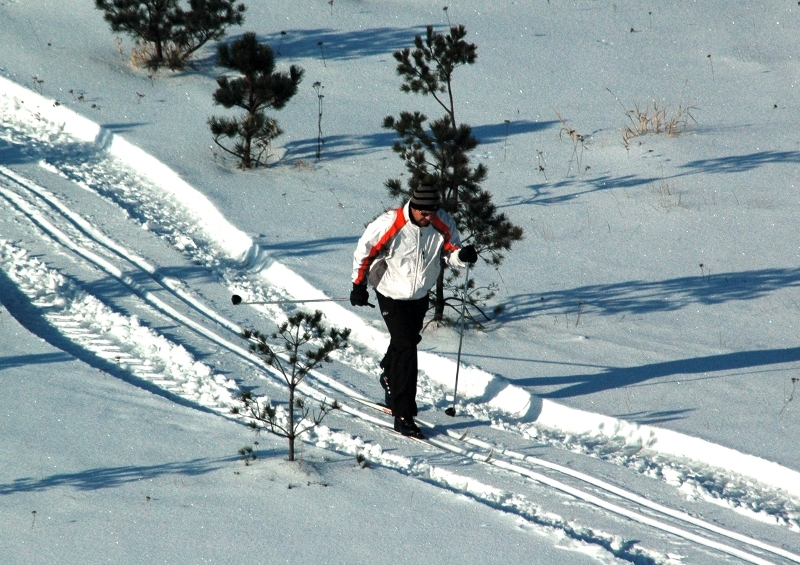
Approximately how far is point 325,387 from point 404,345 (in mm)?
990

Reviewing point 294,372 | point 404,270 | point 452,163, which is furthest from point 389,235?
point 452,163

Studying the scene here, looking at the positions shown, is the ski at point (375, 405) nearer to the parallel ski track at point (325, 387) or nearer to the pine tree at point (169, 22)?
the parallel ski track at point (325, 387)

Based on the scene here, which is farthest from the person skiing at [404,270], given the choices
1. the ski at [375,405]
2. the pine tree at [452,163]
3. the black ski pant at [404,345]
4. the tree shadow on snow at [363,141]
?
the tree shadow on snow at [363,141]

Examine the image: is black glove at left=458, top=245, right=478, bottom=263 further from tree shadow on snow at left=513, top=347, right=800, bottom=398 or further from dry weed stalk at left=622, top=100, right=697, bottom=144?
dry weed stalk at left=622, top=100, right=697, bottom=144

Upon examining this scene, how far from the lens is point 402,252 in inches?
239

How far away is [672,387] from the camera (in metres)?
7.05

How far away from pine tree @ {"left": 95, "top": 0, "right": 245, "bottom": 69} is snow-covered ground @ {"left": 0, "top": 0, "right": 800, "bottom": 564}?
480mm

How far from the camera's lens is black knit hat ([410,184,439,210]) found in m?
5.86

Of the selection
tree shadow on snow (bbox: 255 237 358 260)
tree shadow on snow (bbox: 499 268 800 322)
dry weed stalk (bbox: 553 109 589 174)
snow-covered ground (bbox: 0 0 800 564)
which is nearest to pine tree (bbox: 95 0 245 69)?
snow-covered ground (bbox: 0 0 800 564)

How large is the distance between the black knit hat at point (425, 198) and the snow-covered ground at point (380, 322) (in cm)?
164

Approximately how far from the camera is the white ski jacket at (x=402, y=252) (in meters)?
6.02

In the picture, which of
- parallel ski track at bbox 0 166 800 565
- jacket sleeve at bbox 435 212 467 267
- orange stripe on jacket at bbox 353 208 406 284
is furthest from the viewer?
jacket sleeve at bbox 435 212 467 267

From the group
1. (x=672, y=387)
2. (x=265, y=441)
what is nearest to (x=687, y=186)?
(x=672, y=387)

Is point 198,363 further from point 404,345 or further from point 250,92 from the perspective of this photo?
point 250,92
